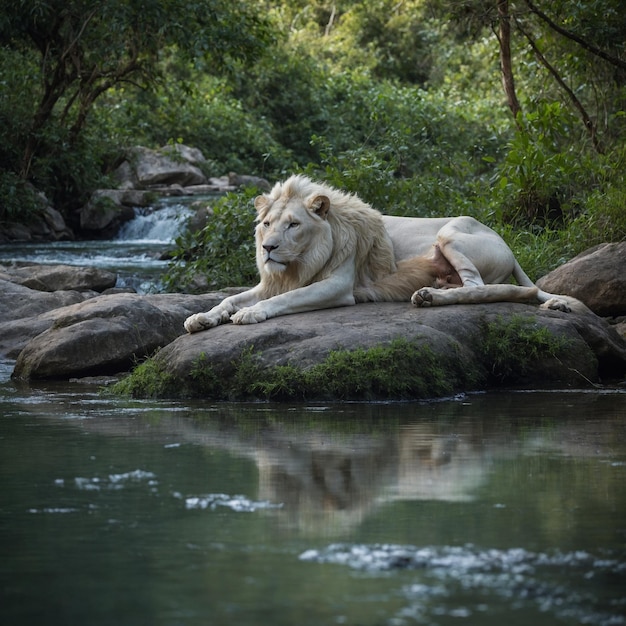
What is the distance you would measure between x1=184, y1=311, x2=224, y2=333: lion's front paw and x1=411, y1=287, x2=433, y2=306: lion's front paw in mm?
1499

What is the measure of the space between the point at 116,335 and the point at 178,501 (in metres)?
5.28

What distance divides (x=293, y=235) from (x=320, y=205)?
13.1 inches

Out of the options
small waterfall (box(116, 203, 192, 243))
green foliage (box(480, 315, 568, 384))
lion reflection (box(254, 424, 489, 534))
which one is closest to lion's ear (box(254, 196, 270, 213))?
green foliage (box(480, 315, 568, 384))

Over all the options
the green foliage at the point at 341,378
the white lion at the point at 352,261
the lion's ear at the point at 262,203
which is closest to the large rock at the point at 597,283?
the white lion at the point at 352,261

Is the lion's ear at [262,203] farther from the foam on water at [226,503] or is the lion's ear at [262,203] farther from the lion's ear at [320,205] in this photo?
the foam on water at [226,503]

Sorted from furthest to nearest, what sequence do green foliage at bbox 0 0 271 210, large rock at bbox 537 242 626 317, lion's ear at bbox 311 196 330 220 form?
green foliage at bbox 0 0 271 210, large rock at bbox 537 242 626 317, lion's ear at bbox 311 196 330 220

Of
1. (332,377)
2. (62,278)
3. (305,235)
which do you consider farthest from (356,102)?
(332,377)

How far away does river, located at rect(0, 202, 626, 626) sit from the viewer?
10.2ft

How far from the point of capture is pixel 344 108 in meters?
34.5

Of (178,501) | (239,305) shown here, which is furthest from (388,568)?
(239,305)

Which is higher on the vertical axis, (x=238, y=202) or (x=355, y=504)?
(x=238, y=202)

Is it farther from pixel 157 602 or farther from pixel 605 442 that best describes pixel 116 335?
pixel 157 602

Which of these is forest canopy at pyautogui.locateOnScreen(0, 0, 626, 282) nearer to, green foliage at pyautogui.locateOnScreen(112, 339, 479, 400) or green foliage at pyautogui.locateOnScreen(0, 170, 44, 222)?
green foliage at pyautogui.locateOnScreen(0, 170, 44, 222)

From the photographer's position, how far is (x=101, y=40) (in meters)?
21.3
